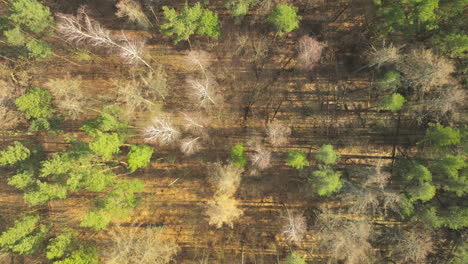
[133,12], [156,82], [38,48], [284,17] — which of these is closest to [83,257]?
[156,82]

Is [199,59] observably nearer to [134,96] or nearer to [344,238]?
[134,96]

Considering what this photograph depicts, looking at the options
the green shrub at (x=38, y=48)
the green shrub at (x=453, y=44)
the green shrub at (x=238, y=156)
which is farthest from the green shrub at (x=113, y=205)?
the green shrub at (x=453, y=44)

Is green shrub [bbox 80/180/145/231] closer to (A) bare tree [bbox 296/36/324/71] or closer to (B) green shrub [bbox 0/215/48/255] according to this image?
(B) green shrub [bbox 0/215/48/255]

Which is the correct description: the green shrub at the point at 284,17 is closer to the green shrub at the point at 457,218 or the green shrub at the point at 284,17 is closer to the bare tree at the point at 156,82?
the bare tree at the point at 156,82

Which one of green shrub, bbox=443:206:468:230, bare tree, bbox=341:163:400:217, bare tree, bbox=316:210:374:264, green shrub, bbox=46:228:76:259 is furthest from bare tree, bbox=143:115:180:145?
green shrub, bbox=443:206:468:230

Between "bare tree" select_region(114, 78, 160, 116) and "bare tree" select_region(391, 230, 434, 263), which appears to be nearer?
"bare tree" select_region(391, 230, 434, 263)

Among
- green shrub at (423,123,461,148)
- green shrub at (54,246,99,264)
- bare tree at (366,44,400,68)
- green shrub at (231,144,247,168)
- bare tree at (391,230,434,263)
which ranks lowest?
green shrub at (54,246,99,264)
